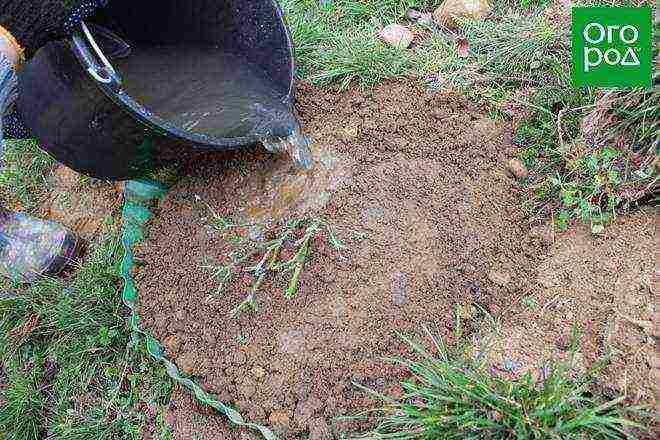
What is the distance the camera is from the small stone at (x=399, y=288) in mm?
1936

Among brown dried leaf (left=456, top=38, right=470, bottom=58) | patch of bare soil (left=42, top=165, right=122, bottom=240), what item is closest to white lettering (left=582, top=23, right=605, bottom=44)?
brown dried leaf (left=456, top=38, right=470, bottom=58)

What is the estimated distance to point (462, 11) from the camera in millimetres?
2713

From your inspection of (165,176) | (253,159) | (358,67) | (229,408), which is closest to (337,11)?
(358,67)

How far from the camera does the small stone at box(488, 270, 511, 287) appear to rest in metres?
1.96

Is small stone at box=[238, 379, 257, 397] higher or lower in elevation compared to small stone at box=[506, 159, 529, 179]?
lower

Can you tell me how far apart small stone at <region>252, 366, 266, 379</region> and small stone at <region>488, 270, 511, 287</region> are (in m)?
0.74

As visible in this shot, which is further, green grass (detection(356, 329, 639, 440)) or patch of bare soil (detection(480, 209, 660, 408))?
patch of bare soil (detection(480, 209, 660, 408))

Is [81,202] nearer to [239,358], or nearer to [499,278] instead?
[239,358]

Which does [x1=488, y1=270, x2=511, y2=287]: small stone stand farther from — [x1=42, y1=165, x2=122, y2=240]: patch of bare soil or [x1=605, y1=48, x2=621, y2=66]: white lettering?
[x1=42, y1=165, x2=122, y2=240]: patch of bare soil

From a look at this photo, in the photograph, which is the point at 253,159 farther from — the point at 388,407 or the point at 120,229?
the point at 388,407

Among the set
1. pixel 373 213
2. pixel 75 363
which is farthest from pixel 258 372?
pixel 75 363

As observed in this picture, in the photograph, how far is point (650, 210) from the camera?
76.2 inches

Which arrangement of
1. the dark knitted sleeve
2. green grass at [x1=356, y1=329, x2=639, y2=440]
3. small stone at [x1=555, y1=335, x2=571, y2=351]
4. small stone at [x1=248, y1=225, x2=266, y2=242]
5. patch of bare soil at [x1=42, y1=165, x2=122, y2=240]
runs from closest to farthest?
green grass at [x1=356, y1=329, x2=639, y2=440]
the dark knitted sleeve
small stone at [x1=555, y1=335, x2=571, y2=351]
small stone at [x1=248, y1=225, x2=266, y2=242]
patch of bare soil at [x1=42, y1=165, x2=122, y2=240]

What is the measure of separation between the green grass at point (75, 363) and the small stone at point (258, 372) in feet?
1.10
